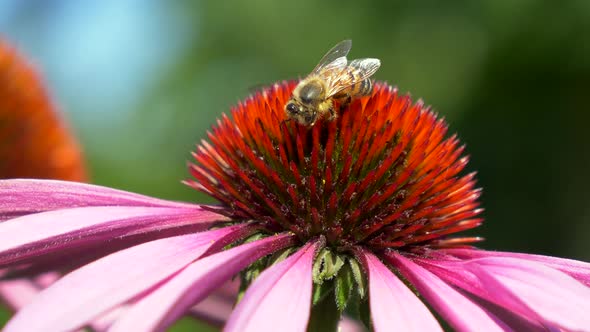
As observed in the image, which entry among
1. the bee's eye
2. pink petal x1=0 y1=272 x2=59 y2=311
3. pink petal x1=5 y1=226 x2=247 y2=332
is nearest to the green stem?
pink petal x1=5 y1=226 x2=247 y2=332

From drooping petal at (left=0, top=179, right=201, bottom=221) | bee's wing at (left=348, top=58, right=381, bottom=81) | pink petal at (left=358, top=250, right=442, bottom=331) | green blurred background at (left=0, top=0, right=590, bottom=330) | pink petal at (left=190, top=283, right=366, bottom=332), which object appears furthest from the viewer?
green blurred background at (left=0, top=0, right=590, bottom=330)

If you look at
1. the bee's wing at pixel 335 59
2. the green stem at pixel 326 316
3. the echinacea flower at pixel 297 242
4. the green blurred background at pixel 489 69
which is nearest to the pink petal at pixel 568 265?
the echinacea flower at pixel 297 242

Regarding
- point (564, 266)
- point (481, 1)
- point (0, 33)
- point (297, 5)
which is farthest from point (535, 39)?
point (564, 266)

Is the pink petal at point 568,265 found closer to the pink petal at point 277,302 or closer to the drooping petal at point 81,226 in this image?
the pink petal at point 277,302

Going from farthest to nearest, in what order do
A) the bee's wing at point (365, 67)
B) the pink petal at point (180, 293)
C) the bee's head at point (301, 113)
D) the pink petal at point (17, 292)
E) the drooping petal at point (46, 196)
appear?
the pink petal at point (17, 292) → the bee's wing at point (365, 67) → the bee's head at point (301, 113) → the drooping petal at point (46, 196) → the pink petal at point (180, 293)

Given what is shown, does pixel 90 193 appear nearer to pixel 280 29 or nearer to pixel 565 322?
pixel 565 322

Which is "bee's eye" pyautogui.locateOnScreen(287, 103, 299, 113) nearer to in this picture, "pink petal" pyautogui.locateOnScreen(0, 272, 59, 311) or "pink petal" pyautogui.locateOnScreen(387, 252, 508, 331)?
"pink petal" pyautogui.locateOnScreen(387, 252, 508, 331)

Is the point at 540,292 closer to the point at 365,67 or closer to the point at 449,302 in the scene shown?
the point at 449,302
